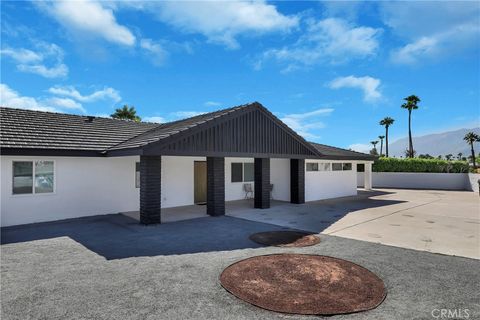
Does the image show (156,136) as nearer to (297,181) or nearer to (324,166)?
(297,181)

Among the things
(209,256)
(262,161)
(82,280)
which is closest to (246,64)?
(262,161)

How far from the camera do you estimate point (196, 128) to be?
10781 mm

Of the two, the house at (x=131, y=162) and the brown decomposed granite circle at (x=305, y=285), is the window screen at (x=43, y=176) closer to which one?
the house at (x=131, y=162)

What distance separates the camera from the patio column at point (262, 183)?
45.7 feet

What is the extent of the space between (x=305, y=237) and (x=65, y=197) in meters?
9.17

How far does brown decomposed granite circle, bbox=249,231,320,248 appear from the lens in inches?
308

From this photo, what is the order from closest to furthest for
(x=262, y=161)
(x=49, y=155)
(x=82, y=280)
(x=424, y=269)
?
1. (x=82, y=280)
2. (x=424, y=269)
3. (x=49, y=155)
4. (x=262, y=161)

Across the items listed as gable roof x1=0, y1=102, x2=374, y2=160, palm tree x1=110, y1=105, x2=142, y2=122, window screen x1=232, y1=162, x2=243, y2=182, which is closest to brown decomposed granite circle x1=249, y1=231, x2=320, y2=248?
gable roof x1=0, y1=102, x2=374, y2=160

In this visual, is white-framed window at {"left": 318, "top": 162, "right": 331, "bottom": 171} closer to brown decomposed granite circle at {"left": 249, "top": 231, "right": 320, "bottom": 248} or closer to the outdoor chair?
the outdoor chair

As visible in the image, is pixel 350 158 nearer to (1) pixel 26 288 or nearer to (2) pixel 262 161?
(2) pixel 262 161

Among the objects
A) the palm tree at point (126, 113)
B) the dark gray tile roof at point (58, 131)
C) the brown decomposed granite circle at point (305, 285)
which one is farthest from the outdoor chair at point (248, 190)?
the palm tree at point (126, 113)

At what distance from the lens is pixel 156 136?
10.8 meters

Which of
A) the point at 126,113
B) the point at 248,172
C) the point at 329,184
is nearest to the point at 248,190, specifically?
the point at 248,172

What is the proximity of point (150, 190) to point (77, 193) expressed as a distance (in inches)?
Result: 142
